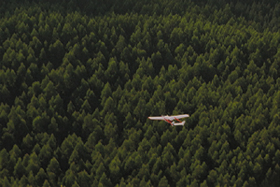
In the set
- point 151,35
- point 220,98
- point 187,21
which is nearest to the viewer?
point 220,98

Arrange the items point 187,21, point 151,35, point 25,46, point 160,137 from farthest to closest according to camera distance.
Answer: point 187,21
point 151,35
point 25,46
point 160,137

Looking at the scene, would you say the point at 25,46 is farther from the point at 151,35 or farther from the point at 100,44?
the point at 151,35

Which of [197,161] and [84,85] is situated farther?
[84,85]

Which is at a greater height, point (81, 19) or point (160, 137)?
point (81, 19)

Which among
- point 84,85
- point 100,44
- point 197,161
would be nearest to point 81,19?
point 100,44

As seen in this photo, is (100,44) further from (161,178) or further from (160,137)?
(161,178)

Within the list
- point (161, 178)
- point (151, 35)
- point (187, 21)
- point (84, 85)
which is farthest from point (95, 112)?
point (187, 21)
